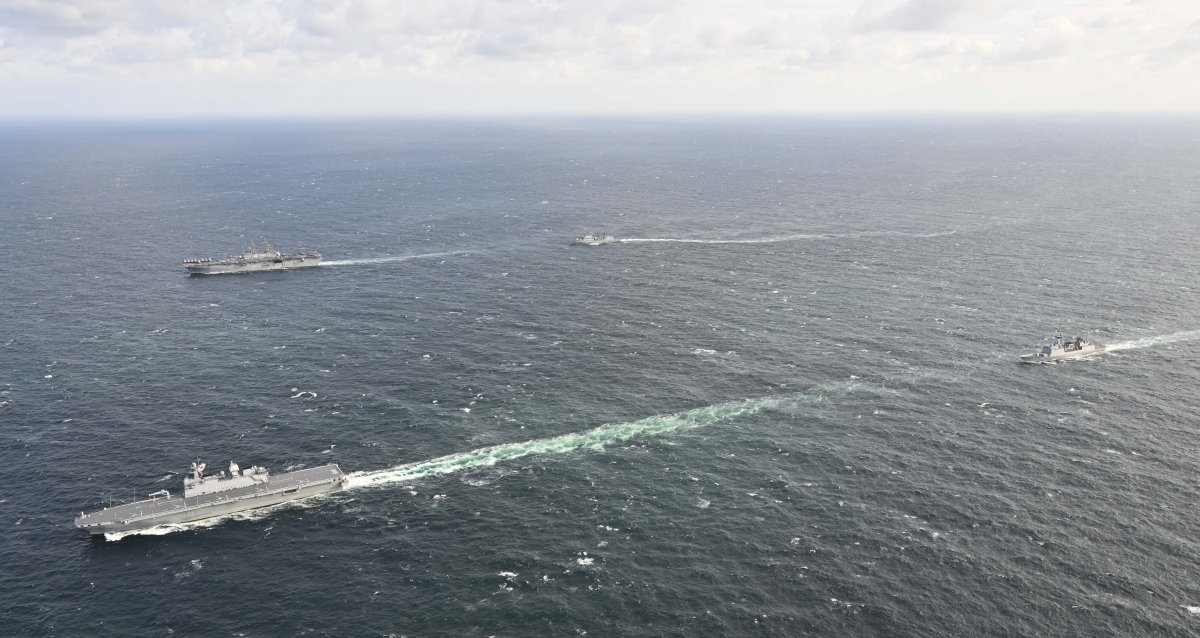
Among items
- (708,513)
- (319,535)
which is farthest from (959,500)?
(319,535)

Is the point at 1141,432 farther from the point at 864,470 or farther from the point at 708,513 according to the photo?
the point at 708,513

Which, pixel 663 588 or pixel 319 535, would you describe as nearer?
pixel 663 588

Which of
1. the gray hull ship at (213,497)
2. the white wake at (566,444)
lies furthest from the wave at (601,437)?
the gray hull ship at (213,497)

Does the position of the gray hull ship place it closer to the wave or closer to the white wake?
the white wake

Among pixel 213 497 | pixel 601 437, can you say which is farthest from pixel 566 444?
pixel 213 497

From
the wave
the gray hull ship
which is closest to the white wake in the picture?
the wave

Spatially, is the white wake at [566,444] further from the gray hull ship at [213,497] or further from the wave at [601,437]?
the gray hull ship at [213,497]
